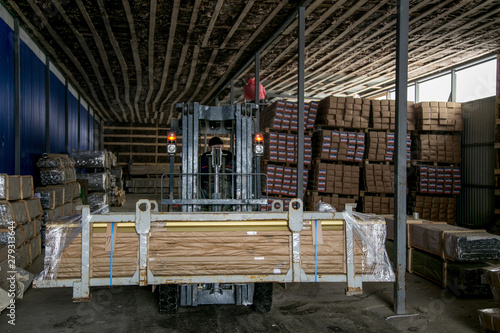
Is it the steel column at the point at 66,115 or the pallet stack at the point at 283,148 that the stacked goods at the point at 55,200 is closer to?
the steel column at the point at 66,115

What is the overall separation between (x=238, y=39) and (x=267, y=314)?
8.12 metres

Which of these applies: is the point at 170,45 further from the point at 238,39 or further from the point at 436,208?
the point at 436,208

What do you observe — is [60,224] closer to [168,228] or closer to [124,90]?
[168,228]

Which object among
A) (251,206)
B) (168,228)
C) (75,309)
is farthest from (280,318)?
(75,309)

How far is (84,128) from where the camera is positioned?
20.6 m

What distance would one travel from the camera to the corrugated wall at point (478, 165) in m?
12.0

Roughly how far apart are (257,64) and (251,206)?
712 cm

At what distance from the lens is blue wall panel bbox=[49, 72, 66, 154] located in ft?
44.4

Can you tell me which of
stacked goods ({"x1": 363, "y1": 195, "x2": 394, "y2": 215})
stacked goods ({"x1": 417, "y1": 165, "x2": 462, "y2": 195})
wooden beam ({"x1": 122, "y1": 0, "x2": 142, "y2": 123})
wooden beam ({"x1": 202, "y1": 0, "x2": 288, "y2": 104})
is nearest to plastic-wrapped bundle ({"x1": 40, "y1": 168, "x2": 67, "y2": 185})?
wooden beam ({"x1": 122, "y1": 0, "x2": 142, "y2": 123})

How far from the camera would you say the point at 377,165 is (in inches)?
483

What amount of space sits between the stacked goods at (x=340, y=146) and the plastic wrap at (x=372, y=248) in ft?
26.0

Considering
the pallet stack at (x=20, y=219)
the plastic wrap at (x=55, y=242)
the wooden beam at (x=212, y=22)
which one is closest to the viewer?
the plastic wrap at (x=55, y=242)

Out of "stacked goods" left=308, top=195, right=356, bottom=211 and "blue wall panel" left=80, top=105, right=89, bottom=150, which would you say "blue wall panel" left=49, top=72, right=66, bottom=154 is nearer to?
"blue wall panel" left=80, top=105, right=89, bottom=150


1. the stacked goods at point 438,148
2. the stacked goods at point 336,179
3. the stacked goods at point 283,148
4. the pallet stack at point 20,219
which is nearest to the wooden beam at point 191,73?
the stacked goods at point 283,148
